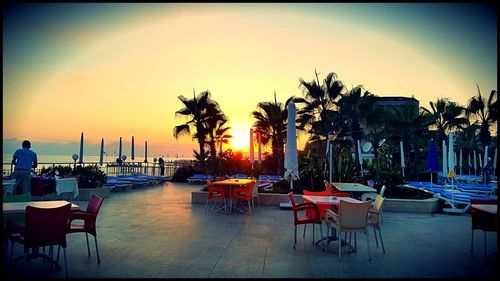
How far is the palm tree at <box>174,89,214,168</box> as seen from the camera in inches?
768

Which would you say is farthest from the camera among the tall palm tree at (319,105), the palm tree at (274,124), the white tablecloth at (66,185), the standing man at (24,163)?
the tall palm tree at (319,105)

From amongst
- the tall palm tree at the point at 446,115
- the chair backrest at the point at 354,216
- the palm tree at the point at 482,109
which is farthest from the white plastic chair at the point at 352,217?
the palm tree at the point at 482,109

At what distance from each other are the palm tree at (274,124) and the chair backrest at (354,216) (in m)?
13.9

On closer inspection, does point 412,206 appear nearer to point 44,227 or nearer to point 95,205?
point 95,205

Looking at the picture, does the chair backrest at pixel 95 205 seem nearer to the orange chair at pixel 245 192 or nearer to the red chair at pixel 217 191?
the red chair at pixel 217 191

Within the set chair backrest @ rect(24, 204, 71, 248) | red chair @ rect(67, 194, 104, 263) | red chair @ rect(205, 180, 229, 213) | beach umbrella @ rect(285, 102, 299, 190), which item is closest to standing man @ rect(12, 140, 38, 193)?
red chair @ rect(205, 180, 229, 213)

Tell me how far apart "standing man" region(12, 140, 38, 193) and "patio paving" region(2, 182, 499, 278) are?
2084 mm

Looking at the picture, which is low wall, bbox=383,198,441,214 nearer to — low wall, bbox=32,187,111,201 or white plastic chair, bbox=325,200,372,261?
→ white plastic chair, bbox=325,200,372,261

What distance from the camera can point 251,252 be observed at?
5.21 metres

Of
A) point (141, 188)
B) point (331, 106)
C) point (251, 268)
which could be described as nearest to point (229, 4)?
point (251, 268)

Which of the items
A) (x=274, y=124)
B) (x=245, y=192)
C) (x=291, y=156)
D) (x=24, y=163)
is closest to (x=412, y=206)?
(x=291, y=156)

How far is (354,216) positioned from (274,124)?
14.6m

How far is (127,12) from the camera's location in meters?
4.18

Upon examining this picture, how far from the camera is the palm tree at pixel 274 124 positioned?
19.2 m
